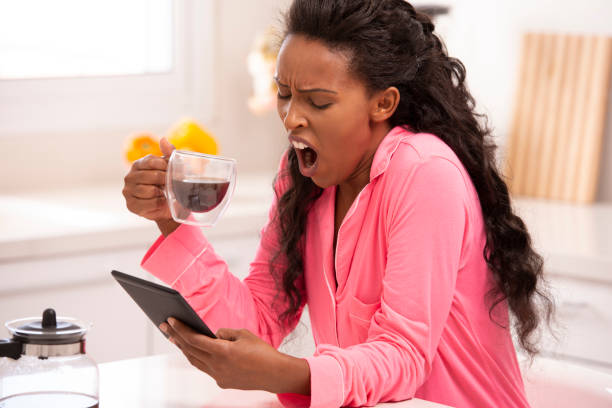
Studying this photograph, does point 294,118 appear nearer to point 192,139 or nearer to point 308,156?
point 308,156

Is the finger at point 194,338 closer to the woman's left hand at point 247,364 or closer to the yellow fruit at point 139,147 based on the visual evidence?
the woman's left hand at point 247,364

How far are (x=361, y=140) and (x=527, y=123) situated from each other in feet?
5.34

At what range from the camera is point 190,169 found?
126 centimetres

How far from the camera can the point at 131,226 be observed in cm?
225

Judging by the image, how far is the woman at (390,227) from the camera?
123 cm

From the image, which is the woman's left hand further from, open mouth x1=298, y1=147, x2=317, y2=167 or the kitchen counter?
open mouth x1=298, y1=147, x2=317, y2=167

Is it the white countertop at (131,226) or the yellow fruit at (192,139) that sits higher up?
the yellow fruit at (192,139)

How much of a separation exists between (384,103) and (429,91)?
3.2 inches

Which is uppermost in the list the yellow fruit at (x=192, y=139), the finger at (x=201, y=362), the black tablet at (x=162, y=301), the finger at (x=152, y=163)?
the finger at (x=152, y=163)

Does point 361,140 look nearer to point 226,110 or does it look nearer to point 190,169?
point 190,169

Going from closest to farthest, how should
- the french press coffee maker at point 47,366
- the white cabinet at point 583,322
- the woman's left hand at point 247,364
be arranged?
1. the french press coffee maker at point 47,366
2. the woman's left hand at point 247,364
3. the white cabinet at point 583,322

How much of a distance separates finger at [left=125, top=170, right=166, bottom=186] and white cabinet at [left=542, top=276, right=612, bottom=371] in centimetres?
111

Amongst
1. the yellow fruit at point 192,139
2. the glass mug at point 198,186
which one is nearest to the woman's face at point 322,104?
the glass mug at point 198,186

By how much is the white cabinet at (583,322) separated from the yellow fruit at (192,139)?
1.00 meters
